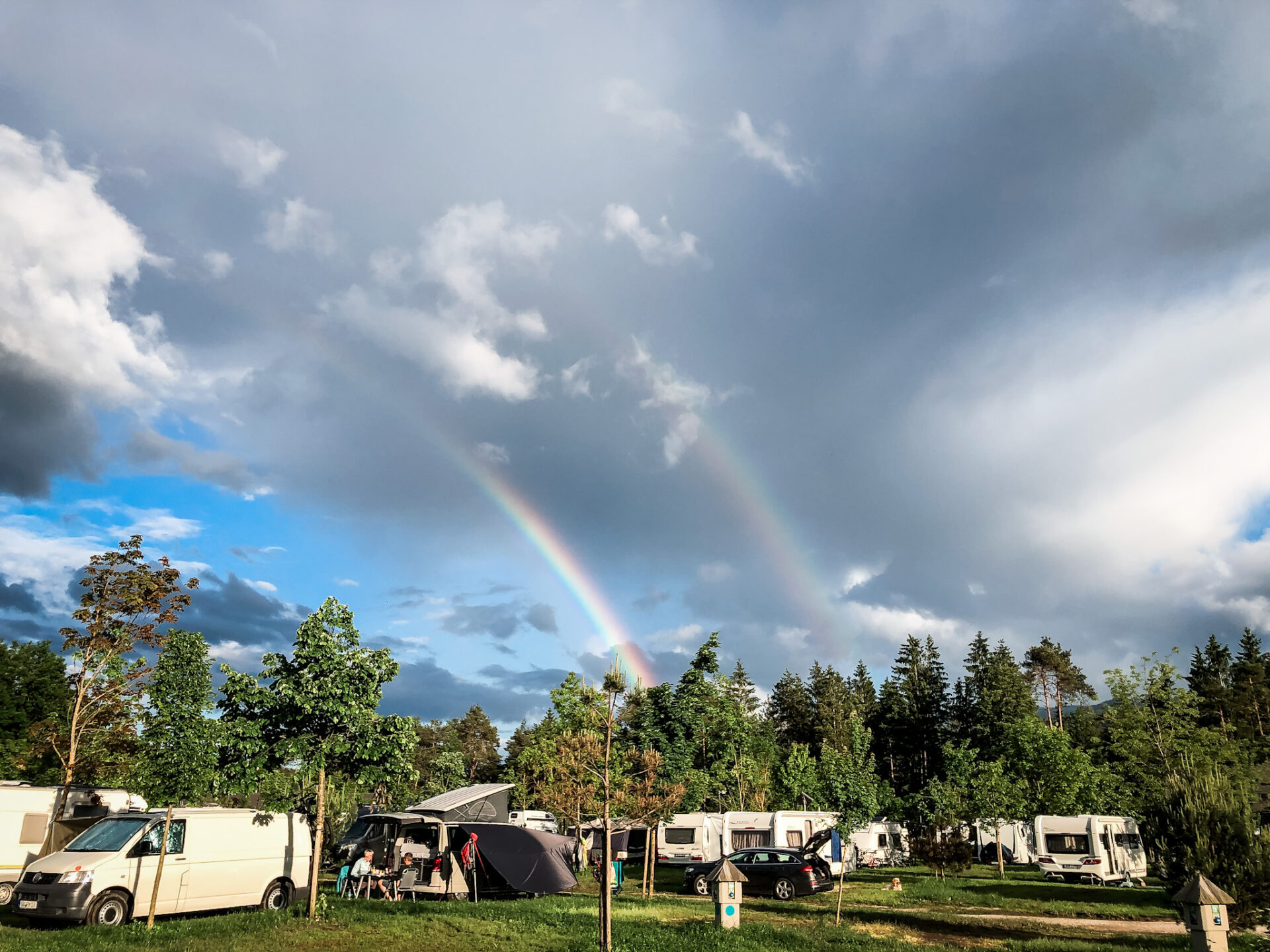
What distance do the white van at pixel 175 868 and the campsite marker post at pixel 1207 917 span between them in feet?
64.2

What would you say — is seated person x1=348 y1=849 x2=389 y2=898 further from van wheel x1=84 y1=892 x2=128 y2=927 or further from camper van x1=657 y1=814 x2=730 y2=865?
camper van x1=657 y1=814 x2=730 y2=865

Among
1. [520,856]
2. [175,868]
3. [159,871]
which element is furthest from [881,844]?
[159,871]

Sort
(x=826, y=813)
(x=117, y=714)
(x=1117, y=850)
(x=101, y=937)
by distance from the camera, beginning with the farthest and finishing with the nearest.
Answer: (x=826, y=813) < (x=1117, y=850) < (x=117, y=714) < (x=101, y=937)

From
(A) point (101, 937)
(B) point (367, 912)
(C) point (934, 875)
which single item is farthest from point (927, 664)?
(A) point (101, 937)

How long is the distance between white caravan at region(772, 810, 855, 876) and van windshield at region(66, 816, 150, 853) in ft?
90.6

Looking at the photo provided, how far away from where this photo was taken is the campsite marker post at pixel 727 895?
18.8 meters

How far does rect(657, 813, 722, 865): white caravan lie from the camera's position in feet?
124

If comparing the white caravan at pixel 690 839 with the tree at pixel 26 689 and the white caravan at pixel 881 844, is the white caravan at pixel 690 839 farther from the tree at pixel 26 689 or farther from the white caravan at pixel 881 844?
the tree at pixel 26 689

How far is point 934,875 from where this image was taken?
39.3 meters

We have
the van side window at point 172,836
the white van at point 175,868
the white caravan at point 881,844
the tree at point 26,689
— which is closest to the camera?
the white van at point 175,868

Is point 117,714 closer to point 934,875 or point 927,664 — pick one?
point 934,875

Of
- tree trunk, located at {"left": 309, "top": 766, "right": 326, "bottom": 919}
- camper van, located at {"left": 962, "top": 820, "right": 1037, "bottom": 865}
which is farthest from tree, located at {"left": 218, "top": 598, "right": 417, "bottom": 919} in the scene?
camper van, located at {"left": 962, "top": 820, "right": 1037, "bottom": 865}

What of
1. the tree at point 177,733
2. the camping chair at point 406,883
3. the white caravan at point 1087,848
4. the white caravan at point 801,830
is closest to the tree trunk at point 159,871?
the tree at point 177,733

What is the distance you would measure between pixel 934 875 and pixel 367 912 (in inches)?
1228
